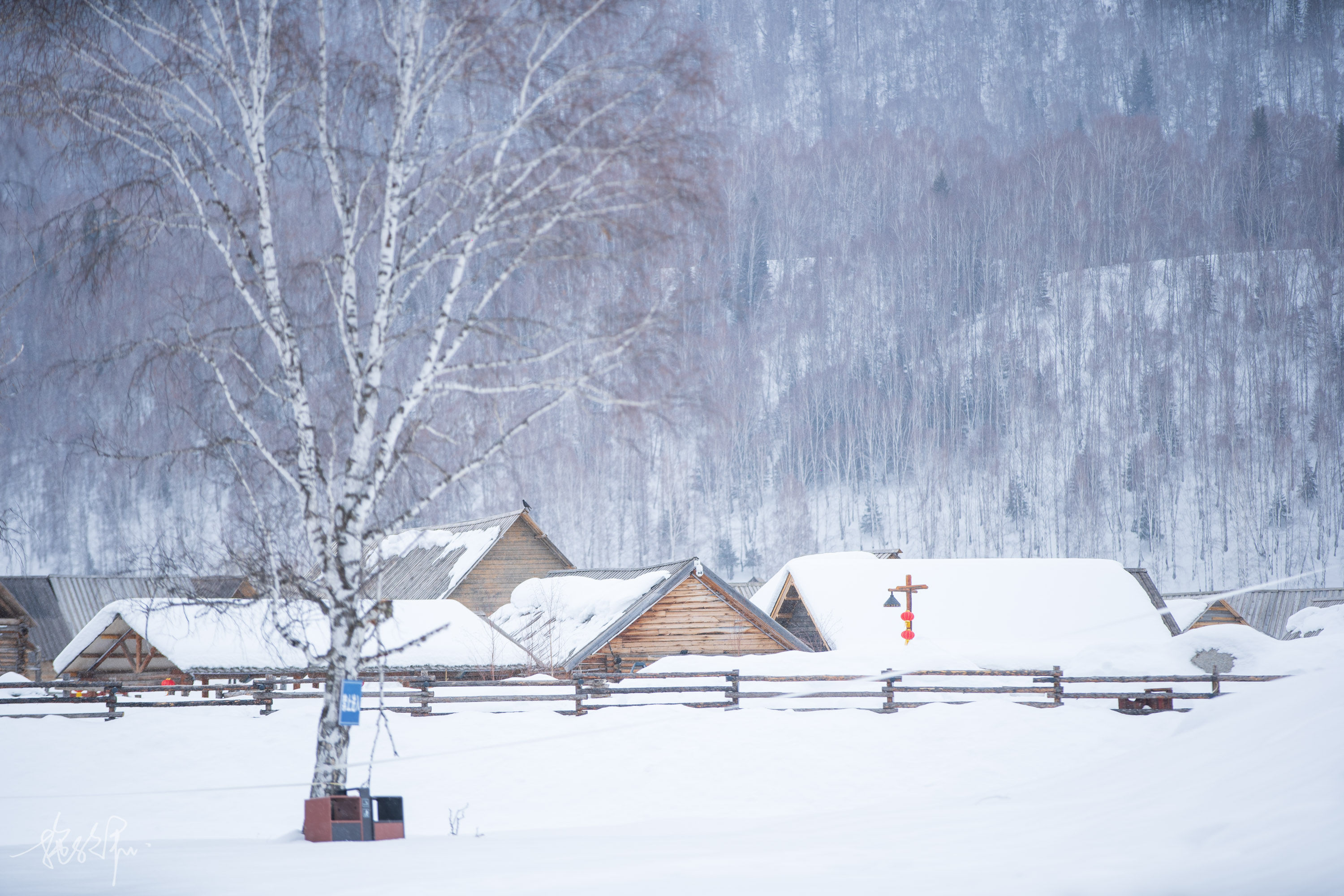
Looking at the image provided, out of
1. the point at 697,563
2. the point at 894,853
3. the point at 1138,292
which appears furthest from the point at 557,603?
the point at 1138,292

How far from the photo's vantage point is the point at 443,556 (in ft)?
142

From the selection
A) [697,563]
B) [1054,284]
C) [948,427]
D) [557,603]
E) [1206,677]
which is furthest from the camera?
[1054,284]

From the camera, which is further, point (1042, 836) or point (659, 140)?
point (659, 140)

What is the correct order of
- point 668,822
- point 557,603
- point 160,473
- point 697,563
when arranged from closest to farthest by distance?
point 160,473, point 668,822, point 697,563, point 557,603

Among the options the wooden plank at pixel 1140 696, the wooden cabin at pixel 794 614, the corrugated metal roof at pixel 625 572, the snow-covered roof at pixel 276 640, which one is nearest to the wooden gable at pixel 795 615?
the wooden cabin at pixel 794 614

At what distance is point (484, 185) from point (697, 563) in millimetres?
19900

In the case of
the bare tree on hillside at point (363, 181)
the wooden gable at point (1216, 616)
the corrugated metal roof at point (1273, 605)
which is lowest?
the corrugated metal roof at point (1273, 605)

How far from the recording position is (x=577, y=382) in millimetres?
9867

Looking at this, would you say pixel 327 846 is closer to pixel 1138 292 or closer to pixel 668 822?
pixel 668 822

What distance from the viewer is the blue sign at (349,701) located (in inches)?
392

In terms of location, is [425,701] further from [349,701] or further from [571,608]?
[349,701]

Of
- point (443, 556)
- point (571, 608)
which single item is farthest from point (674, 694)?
point (443, 556)

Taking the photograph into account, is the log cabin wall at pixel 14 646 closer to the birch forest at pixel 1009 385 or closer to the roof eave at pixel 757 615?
the birch forest at pixel 1009 385

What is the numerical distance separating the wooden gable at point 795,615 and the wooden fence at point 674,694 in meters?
11.9
